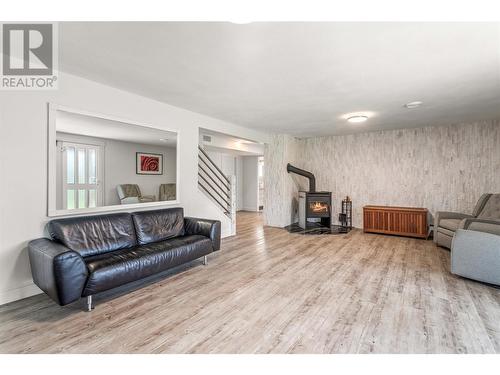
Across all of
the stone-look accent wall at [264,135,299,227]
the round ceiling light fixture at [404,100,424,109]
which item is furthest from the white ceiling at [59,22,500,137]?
the stone-look accent wall at [264,135,299,227]

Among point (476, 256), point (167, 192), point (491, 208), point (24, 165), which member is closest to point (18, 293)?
point (24, 165)

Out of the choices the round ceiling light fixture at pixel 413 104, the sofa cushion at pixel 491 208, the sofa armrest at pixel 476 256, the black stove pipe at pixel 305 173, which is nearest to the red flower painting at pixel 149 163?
the black stove pipe at pixel 305 173

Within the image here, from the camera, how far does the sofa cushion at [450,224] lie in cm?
409

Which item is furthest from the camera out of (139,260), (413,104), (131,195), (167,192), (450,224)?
(450,224)

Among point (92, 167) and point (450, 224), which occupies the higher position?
point (92, 167)

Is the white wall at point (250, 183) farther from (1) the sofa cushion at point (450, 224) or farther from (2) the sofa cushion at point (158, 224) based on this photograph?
(1) the sofa cushion at point (450, 224)

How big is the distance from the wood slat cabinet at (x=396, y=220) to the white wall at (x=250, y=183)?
14.6 ft

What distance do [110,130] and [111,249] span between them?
1.59m

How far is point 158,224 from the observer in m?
3.47

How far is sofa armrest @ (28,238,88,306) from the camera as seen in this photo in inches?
81.7

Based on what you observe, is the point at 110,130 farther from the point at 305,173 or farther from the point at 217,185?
the point at 305,173

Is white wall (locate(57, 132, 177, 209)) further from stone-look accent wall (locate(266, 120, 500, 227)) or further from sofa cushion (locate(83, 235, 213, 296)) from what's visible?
stone-look accent wall (locate(266, 120, 500, 227))

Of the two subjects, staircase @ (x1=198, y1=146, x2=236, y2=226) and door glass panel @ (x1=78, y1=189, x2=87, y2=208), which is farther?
staircase @ (x1=198, y1=146, x2=236, y2=226)
